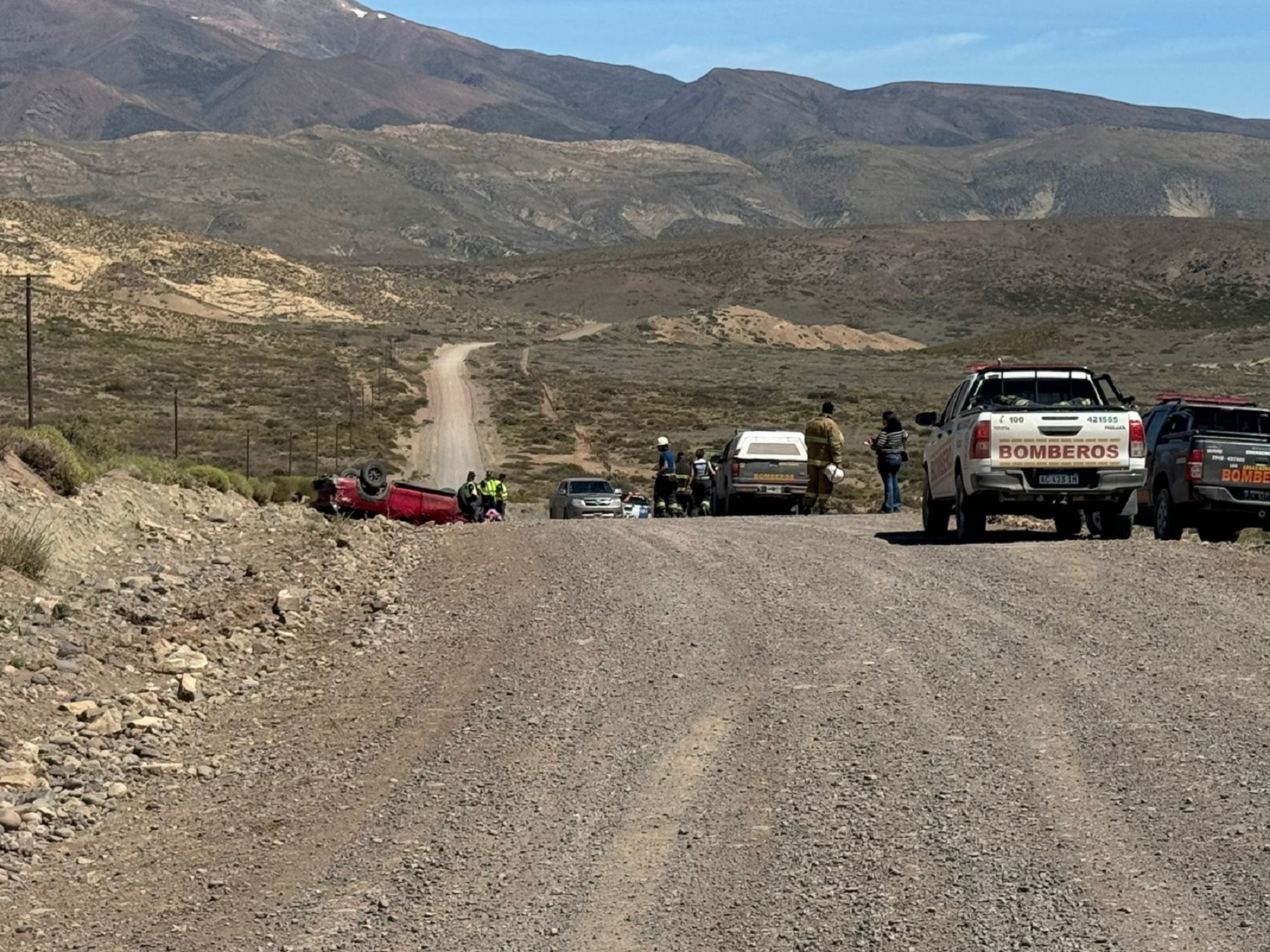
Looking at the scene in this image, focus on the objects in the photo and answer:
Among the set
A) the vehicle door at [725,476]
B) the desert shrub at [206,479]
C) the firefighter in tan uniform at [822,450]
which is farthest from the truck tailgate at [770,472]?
the desert shrub at [206,479]

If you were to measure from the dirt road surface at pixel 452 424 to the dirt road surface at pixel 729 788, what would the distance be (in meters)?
44.8

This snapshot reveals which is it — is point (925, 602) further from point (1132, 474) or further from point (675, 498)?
point (675, 498)

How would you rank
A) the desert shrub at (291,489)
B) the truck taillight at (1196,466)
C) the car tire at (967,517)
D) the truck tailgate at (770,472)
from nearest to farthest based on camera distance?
the car tire at (967,517) → the truck taillight at (1196,466) → the truck tailgate at (770,472) → the desert shrub at (291,489)

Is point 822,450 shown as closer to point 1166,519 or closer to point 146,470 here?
point 1166,519

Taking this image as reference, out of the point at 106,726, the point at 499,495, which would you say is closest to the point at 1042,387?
the point at 106,726

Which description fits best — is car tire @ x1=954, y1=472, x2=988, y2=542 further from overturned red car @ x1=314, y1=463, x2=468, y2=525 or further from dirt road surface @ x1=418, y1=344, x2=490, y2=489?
dirt road surface @ x1=418, y1=344, x2=490, y2=489

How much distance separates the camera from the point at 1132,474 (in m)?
18.9

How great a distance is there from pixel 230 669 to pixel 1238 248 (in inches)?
7483

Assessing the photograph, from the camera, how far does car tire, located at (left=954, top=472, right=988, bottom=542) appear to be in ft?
63.3

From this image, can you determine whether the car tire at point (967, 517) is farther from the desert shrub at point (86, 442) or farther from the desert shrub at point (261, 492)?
the desert shrub at point (261, 492)

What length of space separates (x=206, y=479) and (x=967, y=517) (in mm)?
14007

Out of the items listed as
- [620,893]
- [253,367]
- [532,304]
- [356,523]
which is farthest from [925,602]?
[532,304]

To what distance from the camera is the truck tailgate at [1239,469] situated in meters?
20.0

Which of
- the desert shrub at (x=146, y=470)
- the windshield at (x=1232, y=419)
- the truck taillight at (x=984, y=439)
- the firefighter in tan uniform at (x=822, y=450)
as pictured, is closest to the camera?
the truck taillight at (x=984, y=439)
